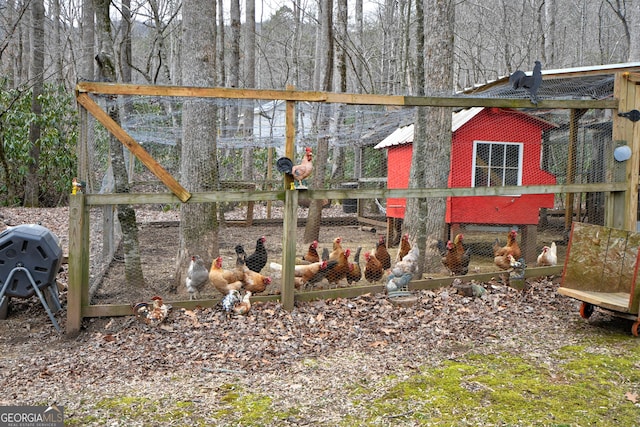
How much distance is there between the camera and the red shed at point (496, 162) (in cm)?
784

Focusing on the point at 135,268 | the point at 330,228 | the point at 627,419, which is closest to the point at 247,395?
the point at 627,419

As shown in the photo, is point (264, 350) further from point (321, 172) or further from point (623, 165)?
point (321, 172)

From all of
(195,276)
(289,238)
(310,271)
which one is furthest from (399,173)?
(195,276)

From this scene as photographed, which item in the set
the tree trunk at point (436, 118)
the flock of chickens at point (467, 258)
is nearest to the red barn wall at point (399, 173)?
the tree trunk at point (436, 118)

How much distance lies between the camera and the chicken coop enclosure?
4422mm

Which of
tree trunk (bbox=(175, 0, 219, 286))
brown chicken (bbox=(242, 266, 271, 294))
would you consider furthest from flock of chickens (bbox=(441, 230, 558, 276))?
tree trunk (bbox=(175, 0, 219, 286))

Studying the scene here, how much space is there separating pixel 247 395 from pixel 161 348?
3.50 ft

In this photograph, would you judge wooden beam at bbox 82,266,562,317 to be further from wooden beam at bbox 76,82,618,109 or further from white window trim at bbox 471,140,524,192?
white window trim at bbox 471,140,524,192

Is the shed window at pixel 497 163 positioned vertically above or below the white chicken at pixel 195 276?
above

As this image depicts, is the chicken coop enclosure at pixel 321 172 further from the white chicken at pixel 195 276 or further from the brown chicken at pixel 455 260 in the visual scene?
the brown chicken at pixel 455 260

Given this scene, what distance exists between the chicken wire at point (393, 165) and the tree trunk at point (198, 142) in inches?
12.1

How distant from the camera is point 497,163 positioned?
8008 millimetres

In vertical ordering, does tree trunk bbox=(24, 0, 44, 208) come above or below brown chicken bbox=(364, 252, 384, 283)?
above

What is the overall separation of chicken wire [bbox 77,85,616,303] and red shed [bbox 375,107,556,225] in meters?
0.02
